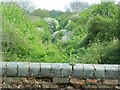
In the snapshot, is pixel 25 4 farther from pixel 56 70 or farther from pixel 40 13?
pixel 56 70

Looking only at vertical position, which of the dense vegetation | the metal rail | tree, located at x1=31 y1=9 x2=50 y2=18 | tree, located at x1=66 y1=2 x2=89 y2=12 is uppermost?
tree, located at x1=66 y1=2 x2=89 y2=12

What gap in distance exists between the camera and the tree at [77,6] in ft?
19.5

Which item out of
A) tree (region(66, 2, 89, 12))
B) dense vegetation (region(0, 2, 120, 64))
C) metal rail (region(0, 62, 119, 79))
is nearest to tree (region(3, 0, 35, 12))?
dense vegetation (region(0, 2, 120, 64))

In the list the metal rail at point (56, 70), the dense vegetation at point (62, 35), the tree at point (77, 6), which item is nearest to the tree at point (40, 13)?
the dense vegetation at point (62, 35)

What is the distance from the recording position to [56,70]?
3930 mm

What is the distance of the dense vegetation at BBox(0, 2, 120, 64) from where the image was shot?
502cm

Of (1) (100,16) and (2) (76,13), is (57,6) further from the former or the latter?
(1) (100,16)

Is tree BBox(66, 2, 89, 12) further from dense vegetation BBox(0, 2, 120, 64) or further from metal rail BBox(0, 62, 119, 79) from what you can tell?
metal rail BBox(0, 62, 119, 79)

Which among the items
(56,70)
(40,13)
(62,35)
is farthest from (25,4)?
(56,70)

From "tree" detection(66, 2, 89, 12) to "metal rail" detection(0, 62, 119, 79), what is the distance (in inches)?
84.8

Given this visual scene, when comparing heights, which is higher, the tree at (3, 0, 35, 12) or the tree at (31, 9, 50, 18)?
the tree at (3, 0, 35, 12)

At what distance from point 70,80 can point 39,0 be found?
2358 millimetres

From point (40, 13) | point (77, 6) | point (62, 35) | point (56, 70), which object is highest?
point (77, 6)

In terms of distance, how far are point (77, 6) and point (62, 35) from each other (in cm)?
58
